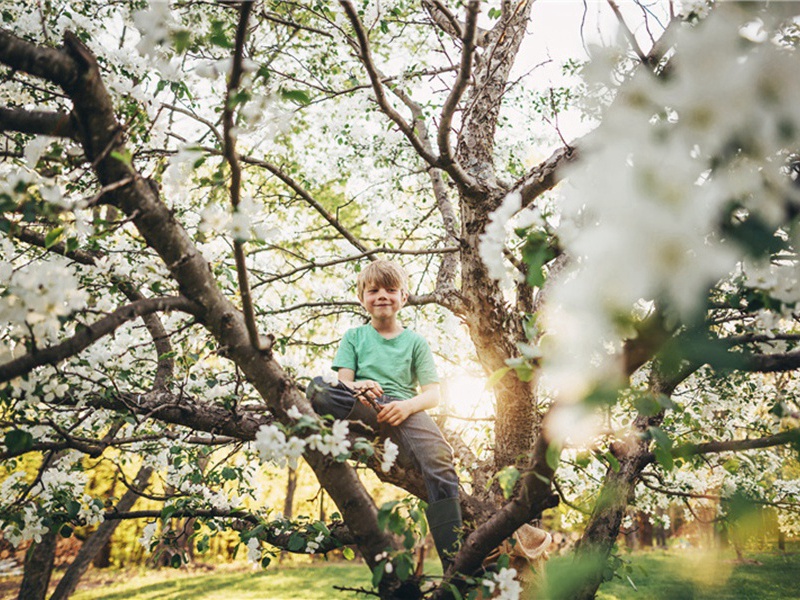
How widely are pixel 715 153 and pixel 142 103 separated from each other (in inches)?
78.3

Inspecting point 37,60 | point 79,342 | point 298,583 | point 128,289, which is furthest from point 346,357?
point 298,583

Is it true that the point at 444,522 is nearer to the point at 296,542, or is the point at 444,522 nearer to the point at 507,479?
the point at 296,542

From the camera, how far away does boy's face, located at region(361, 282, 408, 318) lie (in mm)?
2906

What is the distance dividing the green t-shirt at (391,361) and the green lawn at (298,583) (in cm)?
456

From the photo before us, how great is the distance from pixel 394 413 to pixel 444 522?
0.49m

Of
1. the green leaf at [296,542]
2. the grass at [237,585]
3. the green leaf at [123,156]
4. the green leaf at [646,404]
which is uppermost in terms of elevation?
the green leaf at [123,156]

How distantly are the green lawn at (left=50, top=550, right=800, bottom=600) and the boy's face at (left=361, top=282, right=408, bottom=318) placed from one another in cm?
477

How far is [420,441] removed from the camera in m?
2.32

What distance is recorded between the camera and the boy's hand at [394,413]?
7.47 feet

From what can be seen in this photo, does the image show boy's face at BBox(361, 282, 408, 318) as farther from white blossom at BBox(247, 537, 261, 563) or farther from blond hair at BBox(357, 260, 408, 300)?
white blossom at BBox(247, 537, 261, 563)

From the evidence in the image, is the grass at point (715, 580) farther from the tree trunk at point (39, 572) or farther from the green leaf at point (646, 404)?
the tree trunk at point (39, 572)

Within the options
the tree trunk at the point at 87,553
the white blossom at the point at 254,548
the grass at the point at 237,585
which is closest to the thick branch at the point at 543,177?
the white blossom at the point at 254,548

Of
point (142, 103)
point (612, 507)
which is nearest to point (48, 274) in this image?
point (142, 103)

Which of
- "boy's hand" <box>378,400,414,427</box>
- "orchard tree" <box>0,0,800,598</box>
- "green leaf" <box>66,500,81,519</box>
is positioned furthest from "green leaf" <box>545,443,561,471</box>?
"green leaf" <box>66,500,81,519</box>
